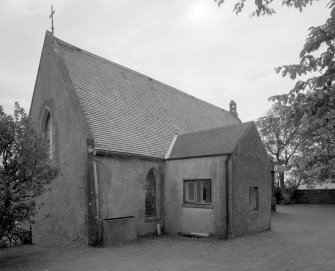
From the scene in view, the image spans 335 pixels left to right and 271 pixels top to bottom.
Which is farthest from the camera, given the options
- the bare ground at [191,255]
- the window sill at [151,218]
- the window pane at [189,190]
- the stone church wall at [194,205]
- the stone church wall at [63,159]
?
the window pane at [189,190]

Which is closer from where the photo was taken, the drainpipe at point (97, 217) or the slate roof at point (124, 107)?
the drainpipe at point (97, 217)

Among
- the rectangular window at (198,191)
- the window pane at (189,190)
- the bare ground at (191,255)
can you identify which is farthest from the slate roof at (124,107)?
the bare ground at (191,255)

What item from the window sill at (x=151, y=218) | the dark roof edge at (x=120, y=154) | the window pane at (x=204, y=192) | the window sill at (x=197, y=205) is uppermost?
the dark roof edge at (x=120, y=154)

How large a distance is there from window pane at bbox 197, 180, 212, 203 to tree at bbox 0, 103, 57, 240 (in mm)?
7904

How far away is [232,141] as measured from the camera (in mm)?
18734

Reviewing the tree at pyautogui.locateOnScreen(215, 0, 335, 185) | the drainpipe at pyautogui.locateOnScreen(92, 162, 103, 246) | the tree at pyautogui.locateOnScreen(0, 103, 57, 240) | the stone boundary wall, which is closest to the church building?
the drainpipe at pyautogui.locateOnScreen(92, 162, 103, 246)

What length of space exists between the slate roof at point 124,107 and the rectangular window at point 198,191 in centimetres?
244

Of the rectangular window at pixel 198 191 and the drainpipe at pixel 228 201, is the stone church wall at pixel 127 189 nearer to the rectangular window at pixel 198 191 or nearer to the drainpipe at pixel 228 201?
the rectangular window at pixel 198 191

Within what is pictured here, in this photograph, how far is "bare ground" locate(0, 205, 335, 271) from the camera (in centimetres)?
1176

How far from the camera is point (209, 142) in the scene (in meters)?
19.7

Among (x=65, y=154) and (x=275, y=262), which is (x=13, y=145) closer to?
(x=65, y=154)

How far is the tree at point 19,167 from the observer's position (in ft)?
42.5

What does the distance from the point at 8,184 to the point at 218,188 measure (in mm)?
9644

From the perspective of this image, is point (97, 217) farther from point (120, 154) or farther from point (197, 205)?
point (197, 205)
